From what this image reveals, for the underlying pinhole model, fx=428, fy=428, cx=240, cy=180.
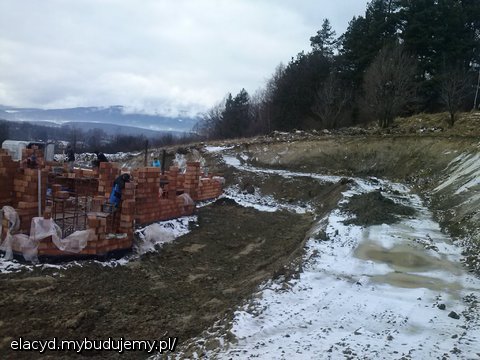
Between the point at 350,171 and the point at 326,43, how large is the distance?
3266cm

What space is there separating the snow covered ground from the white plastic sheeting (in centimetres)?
367

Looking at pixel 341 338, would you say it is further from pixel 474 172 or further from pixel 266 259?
pixel 474 172

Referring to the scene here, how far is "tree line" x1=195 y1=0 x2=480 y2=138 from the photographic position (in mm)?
26562

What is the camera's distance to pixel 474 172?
1288cm

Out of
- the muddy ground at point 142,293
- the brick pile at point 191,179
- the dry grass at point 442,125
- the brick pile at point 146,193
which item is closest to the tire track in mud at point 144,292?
the muddy ground at point 142,293

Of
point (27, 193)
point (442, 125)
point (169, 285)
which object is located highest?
point (442, 125)

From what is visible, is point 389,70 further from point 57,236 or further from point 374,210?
point 57,236

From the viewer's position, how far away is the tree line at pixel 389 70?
26.6 metres

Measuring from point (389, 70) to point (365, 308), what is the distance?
23.9 m

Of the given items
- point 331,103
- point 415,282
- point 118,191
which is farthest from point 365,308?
point 331,103

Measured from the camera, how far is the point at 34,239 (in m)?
7.27

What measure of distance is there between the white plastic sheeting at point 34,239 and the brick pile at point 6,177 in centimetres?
118

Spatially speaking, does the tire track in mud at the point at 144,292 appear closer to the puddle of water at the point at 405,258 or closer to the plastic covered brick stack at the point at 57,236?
the plastic covered brick stack at the point at 57,236

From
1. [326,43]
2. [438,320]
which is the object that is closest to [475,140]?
[438,320]
